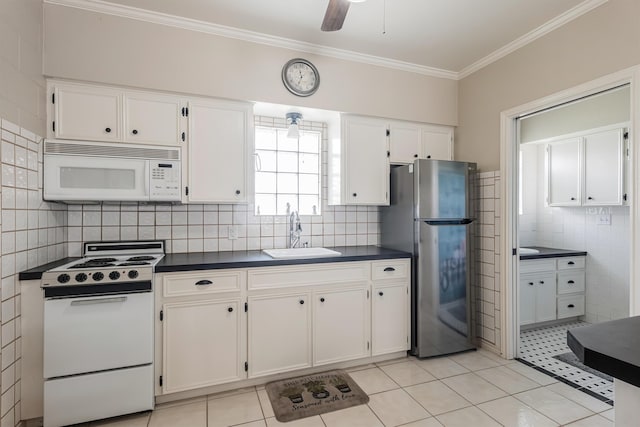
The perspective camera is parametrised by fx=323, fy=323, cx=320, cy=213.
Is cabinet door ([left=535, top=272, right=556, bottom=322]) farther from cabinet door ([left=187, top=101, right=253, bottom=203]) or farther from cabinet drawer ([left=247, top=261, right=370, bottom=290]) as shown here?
cabinet door ([left=187, top=101, right=253, bottom=203])

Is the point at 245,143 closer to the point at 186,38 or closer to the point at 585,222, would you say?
the point at 186,38

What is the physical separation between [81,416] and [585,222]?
492 cm

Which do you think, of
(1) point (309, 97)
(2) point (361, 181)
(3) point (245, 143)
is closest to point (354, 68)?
(1) point (309, 97)

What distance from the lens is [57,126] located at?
220 centimetres

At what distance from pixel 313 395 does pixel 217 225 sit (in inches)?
61.8

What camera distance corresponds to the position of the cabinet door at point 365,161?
2.97 m

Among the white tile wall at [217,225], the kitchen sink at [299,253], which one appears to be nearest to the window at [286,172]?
the white tile wall at [217,225]

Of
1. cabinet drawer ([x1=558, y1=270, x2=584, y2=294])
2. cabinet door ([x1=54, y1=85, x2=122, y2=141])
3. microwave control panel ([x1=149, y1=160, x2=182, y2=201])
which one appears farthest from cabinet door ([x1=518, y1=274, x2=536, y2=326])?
cabinet door ([x1=54, y1=85, x2=122, y2=141])

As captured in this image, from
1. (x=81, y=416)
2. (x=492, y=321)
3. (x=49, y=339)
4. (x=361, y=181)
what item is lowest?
(x=81, y=416)

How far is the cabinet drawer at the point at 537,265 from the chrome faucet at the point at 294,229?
2379 millimetres

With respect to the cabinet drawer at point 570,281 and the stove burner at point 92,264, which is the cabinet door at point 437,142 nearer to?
the cabinet drawer at point 570,281

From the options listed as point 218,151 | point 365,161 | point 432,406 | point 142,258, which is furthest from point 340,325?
point 218,151

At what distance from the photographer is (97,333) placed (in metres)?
1.94

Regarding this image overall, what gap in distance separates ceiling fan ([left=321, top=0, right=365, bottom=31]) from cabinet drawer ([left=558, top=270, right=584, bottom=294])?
11.6 ft
